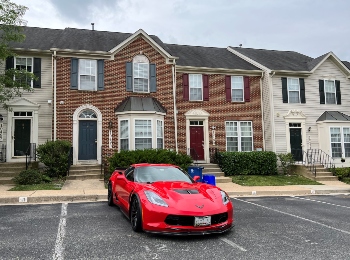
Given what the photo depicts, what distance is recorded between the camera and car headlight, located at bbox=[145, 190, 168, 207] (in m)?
5.32

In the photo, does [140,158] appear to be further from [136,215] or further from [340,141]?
[340,141]

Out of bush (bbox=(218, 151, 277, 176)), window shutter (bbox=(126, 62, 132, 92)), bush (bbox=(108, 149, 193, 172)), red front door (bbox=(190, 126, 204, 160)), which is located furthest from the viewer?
red front door (bbox=(190, 126, 204, 160))

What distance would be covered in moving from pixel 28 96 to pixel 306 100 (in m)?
16.9

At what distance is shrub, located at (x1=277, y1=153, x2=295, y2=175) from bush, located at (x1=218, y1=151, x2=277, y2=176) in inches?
32.4

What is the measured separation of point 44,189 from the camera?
11516 millimetres

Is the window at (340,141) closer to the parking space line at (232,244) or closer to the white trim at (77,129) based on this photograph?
the white trim at (77,129)

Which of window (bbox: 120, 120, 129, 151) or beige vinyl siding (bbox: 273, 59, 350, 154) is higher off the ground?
beige vinyl siding (bbox: 273, 59, 350, 154)

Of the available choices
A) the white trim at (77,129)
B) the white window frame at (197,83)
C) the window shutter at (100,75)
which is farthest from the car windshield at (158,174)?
the white window frame at (197,83)

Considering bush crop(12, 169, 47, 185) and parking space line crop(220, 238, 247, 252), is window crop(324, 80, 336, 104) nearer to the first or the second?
bush crop(12, 169, 47, 185)

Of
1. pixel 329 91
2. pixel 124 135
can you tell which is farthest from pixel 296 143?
pixel 124 135

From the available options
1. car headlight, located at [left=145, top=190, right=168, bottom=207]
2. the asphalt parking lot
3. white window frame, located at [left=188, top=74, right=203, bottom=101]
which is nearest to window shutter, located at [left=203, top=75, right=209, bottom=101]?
white window frame, located at [left=188, top=74, right=203, bottom=101]

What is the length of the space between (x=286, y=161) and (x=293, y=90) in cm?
491

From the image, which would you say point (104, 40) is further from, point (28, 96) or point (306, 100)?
point (306, 100)

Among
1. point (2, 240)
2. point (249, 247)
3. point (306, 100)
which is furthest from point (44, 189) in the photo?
point (306, 100)
